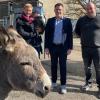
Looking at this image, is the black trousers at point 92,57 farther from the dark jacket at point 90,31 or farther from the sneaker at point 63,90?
the sneaker at point 63,90

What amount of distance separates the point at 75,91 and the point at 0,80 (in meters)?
5.26

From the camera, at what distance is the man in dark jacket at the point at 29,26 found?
30.1 ft

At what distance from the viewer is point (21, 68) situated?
5.13 metres

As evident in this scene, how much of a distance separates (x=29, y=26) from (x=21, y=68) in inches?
164

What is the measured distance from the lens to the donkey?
16.7ft

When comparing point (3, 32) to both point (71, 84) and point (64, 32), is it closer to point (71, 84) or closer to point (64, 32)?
point (64, 32)

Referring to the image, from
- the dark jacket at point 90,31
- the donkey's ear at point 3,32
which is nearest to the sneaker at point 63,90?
the dark jacket at point 90,31

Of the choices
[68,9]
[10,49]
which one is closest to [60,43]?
[10,49]

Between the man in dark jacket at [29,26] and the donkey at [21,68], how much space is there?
3993mm

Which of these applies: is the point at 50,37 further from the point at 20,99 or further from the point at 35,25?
the point at 20,99

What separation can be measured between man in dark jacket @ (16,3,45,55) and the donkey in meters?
3.99

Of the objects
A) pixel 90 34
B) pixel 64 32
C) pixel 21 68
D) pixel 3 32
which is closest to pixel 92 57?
pixel 90 34

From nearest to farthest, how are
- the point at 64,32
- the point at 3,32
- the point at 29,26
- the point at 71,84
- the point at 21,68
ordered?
the point at 3,32 → the point at 21,68 → the point at 29,26 → the point at 64,32 → the point at 71,84

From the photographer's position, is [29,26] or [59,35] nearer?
[29,26]
